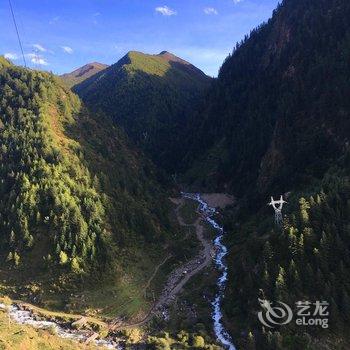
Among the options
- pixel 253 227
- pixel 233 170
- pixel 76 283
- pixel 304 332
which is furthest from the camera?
pixel 233 170

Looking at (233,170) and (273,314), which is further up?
(233,170)

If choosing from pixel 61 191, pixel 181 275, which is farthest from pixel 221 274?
pixel 61 191

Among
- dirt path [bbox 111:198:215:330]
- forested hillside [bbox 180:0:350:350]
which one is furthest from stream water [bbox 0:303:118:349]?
forested hillside [bbox 180:0:350:350]

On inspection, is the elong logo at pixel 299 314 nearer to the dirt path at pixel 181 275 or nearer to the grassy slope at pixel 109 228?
the dirt path at pixel 181 275

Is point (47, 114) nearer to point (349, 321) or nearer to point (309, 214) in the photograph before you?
point (309, 214)

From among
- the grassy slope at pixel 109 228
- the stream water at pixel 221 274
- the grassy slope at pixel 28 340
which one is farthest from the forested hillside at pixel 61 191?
the grassy slope at pixel 28 340

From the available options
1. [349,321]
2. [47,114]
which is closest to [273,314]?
[349,321]
